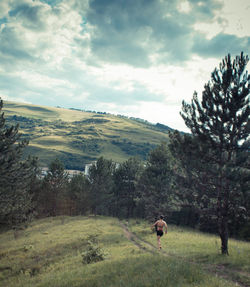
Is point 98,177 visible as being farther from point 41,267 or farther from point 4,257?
point 41,267

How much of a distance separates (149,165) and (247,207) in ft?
125

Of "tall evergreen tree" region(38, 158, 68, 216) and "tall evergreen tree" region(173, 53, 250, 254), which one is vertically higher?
"tall evergreen tree" region(173, 53, 250, 254)

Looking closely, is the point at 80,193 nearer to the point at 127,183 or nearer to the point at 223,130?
the point at 127,183

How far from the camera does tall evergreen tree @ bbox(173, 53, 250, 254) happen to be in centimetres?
1814

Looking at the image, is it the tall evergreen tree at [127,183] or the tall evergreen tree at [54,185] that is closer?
the tall evergreen tree at [54,185]

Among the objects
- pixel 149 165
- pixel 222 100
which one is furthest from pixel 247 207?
pixel 149 165

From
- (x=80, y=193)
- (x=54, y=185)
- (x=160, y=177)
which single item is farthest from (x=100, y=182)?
(x=160, y=177)

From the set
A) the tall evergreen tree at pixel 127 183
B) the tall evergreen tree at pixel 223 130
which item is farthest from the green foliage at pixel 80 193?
the tall evergreen tree at pixel 223 130

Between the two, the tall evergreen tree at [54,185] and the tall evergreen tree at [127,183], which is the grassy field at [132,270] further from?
the tall evergreen tree at [127,183]

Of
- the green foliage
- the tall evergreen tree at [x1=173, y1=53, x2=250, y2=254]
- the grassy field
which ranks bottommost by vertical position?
the green foliage

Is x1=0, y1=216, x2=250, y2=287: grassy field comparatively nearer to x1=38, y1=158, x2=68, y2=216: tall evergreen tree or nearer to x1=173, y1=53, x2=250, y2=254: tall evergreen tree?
x1=173, y1=53, x2=250, y2=254: tall evergreen tree

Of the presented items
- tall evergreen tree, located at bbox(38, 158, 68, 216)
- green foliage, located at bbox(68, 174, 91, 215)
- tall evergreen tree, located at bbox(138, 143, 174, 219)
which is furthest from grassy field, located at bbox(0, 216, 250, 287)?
green foliage, located at bbox(68, 174, 91, 215)

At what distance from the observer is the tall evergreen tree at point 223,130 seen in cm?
1814

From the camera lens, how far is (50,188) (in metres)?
69.1
